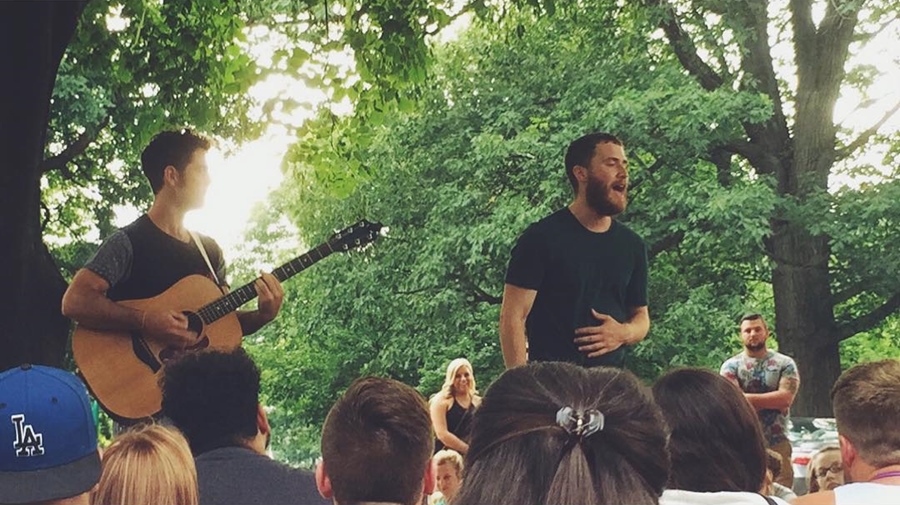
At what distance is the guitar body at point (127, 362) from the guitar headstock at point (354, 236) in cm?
109

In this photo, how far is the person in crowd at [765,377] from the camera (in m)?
7.83

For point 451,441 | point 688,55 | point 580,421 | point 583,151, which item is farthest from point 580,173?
point 688,55

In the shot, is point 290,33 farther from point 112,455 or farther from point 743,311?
point 743,311

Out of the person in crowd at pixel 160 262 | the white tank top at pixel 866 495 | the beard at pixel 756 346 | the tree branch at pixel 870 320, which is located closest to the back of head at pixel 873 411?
the white tank top at pixel 866 495

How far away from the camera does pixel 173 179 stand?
4684 mm

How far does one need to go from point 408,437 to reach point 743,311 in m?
15.6

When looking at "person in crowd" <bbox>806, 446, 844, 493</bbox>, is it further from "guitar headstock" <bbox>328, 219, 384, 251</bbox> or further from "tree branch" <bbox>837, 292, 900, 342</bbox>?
"tree branch" <bbox>837, 292, 900, 342</bbox>

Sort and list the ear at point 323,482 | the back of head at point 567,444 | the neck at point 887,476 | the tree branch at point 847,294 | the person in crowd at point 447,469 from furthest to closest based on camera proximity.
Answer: the tree branch at point 847,294 → the person in crowd at point 447,469 → the neck at point 887,476 → the ear at point 323,482 → the back of head at point 567,444

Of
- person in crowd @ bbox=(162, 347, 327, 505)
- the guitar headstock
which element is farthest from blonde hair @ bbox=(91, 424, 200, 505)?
the guitar headstock

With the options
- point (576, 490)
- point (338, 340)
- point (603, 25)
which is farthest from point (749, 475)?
point (338, 340)

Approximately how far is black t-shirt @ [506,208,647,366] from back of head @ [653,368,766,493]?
1351 millimetres

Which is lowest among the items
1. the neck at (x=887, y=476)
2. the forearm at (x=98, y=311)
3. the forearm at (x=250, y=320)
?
the neck at (x=887, y=476)

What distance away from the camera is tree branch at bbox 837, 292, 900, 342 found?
1702cm

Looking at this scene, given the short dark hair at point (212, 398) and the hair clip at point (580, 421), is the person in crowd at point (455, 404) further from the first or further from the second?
the hair clip at point (580, 421)
